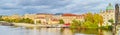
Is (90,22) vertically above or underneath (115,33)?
underneath

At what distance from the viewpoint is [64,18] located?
164 feet

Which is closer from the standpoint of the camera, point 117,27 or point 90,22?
point 117,27

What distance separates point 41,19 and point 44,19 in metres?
0.43

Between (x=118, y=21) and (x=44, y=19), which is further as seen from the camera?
(x=44, y=19)

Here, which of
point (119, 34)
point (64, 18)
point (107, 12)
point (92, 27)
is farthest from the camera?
point (64, 18)

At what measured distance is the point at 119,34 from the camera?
2.75 m

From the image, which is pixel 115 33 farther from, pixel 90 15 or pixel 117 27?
pixel 90 15

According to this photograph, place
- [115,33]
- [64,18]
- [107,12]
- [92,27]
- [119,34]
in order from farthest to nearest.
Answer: [64,18], [107,12], [92,27], [119,34], [115,33]

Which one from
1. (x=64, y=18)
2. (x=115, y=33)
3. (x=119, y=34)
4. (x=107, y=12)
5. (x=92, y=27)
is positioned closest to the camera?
(x=115, y=33)

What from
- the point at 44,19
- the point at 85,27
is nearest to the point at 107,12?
the point at 85,27

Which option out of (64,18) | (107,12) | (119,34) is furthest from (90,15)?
(64,18)

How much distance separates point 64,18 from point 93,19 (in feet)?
85.4

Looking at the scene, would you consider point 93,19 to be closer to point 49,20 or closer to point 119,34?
point 119,34

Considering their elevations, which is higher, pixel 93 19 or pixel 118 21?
pixel 118 21
